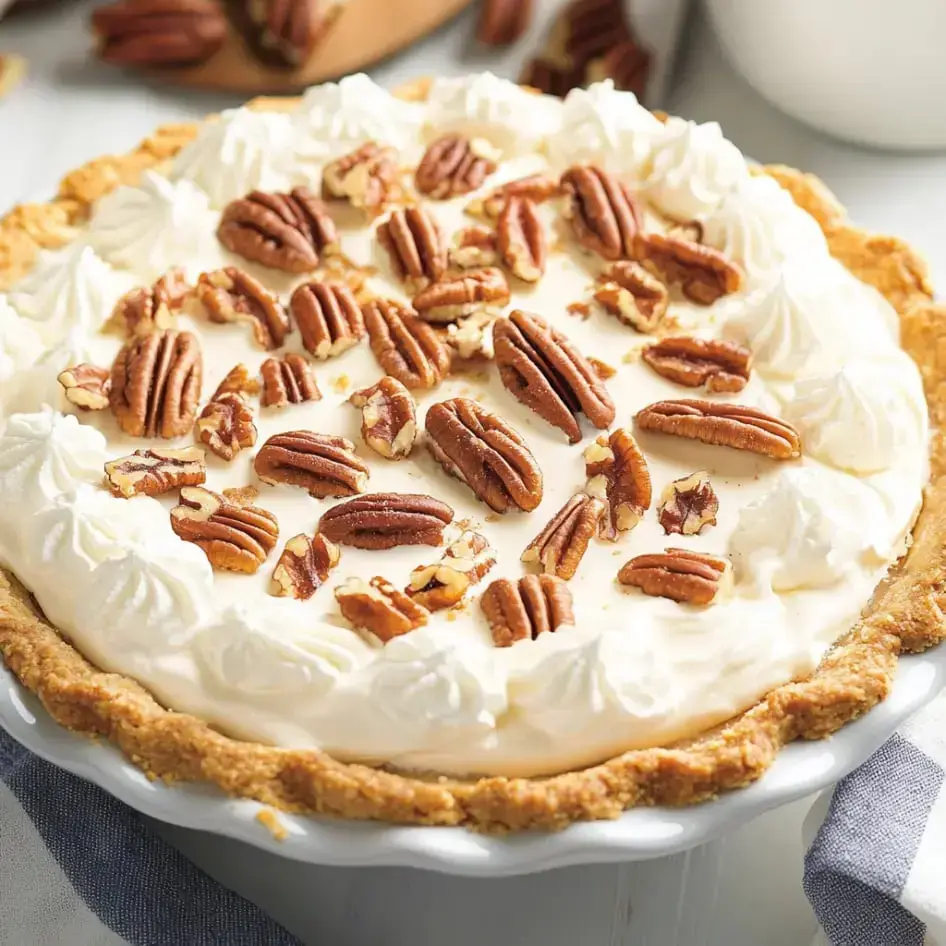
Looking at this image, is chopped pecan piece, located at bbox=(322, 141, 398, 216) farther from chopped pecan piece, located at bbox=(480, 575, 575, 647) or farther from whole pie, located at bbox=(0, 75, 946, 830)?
chopped pecan piece, located at bbox=(480, 575, 575, 647)

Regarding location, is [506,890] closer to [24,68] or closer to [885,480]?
[885,480]

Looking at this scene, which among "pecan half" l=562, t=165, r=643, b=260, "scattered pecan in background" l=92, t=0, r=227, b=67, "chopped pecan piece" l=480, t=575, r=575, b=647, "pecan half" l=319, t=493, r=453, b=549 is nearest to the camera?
"chopped pecan piece" l=480, t=575, r=575, b=647

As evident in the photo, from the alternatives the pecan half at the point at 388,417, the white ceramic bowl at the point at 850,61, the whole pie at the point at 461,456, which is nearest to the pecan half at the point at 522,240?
the whole pie at the point at 461,456

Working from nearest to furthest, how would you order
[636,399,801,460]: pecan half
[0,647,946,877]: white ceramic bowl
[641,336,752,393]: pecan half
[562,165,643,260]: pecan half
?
[0,647,946,877]: white ceramic bowl → [636,399,801,460]: pecan half → [641,336,752,393]: pecan half → [562,165,643,260]: pecan half

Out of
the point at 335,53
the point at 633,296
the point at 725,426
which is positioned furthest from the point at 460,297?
the point at 335,53

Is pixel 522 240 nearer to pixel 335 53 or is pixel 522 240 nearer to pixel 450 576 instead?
pixel 450 576

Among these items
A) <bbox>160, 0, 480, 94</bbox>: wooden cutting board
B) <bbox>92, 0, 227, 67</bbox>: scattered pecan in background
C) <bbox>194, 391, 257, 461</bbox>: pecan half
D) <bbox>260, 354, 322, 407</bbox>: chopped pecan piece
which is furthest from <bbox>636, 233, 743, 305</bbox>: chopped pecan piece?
<bbox>92, 0, 227, 67</bbox>: scattered pecan in background

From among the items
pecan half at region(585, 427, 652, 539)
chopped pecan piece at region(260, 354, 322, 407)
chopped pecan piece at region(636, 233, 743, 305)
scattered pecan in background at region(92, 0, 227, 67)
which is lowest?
scattered pecan in background at region(92, 0, 227, 67)
